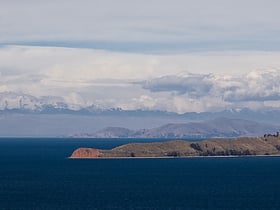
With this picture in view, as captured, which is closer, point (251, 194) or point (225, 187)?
point (251, 194)

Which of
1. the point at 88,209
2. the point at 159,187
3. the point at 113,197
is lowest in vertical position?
the point at 88,209

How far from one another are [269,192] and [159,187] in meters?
29.4

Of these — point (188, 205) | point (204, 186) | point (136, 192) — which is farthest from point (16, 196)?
point (204, 186)

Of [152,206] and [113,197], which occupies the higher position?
[113,197]

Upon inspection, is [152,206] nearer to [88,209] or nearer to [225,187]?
[88,209]

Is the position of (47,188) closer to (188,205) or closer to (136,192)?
(136,192)

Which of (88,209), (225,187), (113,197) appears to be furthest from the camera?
(225,187)

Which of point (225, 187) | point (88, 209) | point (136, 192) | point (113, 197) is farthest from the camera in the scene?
point (225, 187)

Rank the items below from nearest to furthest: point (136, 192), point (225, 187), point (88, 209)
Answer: point (88, 209), point (136, 192), point (225, 187)

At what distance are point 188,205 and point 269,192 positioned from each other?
35.4 meters

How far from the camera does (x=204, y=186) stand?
196 meters

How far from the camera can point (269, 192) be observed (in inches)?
6998

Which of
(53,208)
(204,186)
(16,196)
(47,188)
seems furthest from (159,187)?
(53,208)

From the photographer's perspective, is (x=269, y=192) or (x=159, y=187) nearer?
(x=269, y=192)
